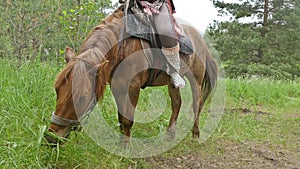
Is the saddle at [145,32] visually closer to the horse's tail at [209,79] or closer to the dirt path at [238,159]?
the dirt path at [238,159]

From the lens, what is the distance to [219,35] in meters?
16.0

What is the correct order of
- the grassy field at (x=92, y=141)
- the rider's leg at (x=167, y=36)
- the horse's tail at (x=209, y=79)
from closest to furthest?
the grassy field at (x=92, y=141) → the rider's leg at (x=167, y=36) → the horse's tail at (x=209, y=79)

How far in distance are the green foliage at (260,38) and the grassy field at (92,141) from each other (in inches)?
393

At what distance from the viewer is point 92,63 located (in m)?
2.34

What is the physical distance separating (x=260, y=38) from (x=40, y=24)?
12.1m

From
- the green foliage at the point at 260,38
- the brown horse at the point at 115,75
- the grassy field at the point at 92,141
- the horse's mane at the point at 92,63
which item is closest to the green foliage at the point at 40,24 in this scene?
the grassy field at the point at 92,141

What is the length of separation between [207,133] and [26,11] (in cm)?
326

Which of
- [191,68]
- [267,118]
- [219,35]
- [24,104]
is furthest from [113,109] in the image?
[219,35]

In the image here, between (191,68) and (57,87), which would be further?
(191,68)

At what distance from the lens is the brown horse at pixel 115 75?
2242mm

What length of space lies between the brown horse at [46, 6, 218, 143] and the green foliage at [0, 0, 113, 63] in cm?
180

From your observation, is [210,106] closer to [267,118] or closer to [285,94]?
[267,118]

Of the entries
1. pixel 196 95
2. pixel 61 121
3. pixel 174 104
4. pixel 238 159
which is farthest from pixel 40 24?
pixel 238 159

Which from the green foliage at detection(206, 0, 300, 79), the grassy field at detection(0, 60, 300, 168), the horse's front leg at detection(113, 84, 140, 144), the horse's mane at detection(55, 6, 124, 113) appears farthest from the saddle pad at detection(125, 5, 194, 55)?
Result: the green foliage at detection(206, 0, 300, 79)
